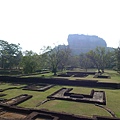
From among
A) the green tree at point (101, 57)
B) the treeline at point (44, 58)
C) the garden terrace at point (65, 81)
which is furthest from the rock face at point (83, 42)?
the garden terrace at point (65, 81)

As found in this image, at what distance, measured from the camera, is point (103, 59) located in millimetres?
40969

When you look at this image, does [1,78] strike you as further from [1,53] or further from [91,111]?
[1,53]

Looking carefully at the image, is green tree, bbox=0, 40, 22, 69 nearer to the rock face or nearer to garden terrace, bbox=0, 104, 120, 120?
garden terrace, bbox=0, 104, 120, 120

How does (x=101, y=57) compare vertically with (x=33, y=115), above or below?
above

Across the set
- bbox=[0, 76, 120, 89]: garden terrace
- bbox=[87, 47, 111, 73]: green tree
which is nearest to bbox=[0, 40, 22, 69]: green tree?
bbox=[0, 76, 120, 89]: garden terrace

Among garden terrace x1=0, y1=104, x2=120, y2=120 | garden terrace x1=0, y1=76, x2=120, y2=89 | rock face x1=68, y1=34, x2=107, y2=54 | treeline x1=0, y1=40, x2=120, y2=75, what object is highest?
rock face x1=68, y1=34, x2=107, y2=54

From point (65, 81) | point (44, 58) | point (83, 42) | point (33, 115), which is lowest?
point (33, 115)

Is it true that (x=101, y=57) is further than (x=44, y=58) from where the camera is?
Yes

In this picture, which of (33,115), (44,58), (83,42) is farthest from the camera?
(83,42)

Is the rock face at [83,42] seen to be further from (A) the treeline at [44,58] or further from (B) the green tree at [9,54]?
(B) the green tree at [9,54]

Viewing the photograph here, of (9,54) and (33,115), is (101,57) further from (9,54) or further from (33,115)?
(33,115)

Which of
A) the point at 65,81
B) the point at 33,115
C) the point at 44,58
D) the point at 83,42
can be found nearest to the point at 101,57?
the point at 44,58

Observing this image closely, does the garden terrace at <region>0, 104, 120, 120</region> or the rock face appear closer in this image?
the garden terrace at <region>0, 104, 120, 120</region>

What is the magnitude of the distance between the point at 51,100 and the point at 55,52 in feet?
72.8
